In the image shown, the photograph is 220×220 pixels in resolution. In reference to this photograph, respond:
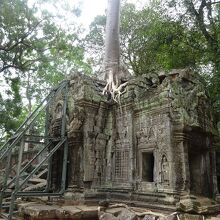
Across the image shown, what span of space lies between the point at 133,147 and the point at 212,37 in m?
7.11

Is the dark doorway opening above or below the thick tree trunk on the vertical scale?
below

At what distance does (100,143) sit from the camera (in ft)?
25.1

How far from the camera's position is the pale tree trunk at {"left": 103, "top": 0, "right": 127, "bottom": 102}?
952cm

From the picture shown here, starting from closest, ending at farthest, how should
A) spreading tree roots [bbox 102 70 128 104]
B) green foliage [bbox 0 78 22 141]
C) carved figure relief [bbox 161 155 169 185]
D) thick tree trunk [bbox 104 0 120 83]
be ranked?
carved figure relief [bbox 161 155 169 185]
spreading tree roots [bbox 102 70 128 104]
thick tree trunk [bbox 104 0 120 83]
green foliage [bbox 0 78 22 141]

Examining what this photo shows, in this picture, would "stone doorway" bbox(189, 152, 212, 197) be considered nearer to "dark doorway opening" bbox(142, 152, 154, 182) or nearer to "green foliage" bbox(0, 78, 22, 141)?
"dark doorway opening" bbox(142, 152, 154, 182)

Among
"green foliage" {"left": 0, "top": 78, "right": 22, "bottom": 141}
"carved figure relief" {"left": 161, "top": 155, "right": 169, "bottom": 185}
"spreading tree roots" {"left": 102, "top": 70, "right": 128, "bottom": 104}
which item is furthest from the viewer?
"green foliage" {"left": 0, "top": 78, "right": 22, "bottom": 141}

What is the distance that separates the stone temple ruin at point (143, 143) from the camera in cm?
619

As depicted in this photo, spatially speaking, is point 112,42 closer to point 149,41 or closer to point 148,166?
point 149,41

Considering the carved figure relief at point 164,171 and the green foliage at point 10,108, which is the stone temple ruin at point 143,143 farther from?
the green foliage at point 10,108

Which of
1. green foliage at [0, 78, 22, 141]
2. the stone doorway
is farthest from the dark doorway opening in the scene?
green foliage at [0, 78, 22, 141]

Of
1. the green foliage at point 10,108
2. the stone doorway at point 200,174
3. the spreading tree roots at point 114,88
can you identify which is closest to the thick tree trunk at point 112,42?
the spreading tree roots at point 114,88

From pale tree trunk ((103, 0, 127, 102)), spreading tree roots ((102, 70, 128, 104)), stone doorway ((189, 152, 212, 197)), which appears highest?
pale tree trunk ((103, 0, 127, 102))

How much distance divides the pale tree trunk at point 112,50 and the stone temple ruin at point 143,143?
1257 mm

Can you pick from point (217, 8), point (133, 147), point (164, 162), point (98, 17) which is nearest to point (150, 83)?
point (133, 147)
